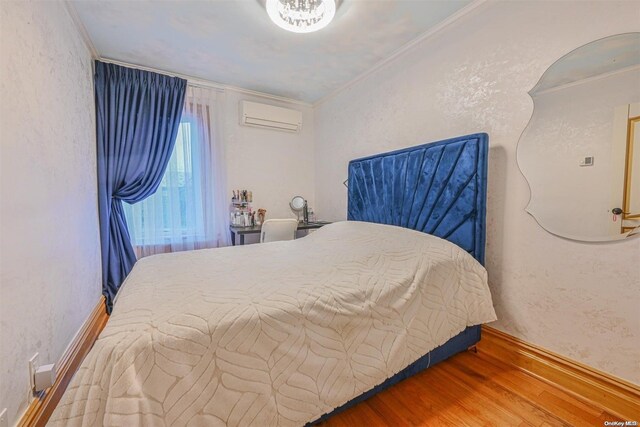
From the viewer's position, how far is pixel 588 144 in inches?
52.4

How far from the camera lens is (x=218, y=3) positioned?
166 cm

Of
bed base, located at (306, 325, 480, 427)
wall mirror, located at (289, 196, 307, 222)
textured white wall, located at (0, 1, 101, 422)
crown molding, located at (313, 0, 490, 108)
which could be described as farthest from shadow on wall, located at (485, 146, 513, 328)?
textured white wall, located at (0, 1, 101, 422)

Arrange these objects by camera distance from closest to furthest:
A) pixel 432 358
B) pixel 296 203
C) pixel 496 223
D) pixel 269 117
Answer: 1. pixel 432 358
2. pixel 496 223
3. pixel 269 117
4. pixel 296 203

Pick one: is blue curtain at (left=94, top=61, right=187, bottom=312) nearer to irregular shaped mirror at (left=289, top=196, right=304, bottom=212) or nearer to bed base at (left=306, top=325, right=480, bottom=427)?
irregular shaped mirror at (left=289, top=196, right=304, bottom=212)

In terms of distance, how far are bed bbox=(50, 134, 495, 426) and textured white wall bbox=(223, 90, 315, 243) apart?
148 centimetres

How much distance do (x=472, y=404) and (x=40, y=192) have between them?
7.95 ft

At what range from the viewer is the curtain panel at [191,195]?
262 cm

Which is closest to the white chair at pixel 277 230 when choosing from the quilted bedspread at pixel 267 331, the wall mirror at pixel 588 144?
the quilted bedspread at pixel 267 331

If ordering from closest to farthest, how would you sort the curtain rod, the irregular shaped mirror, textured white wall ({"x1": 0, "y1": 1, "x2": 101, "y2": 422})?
1. textured white wall ({"x1": 0, "y1": 1, "x2": 101, "y2": 422})
2. the curtain rod
3. the irregular shaped mirror

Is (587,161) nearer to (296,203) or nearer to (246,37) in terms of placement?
(246,37)

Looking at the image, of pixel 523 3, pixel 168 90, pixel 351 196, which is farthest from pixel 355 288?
pixel 168 90

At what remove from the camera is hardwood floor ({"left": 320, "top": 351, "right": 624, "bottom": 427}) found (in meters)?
1.16

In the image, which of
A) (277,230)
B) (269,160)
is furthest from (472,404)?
(269,160)

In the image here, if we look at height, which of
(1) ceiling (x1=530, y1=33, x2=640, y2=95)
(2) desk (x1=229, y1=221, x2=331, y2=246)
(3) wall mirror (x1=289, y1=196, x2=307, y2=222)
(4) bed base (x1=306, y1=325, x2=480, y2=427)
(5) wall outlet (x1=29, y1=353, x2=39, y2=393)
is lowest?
(4) bed base (x1=306, y1=325, x2=480, y2=427)
